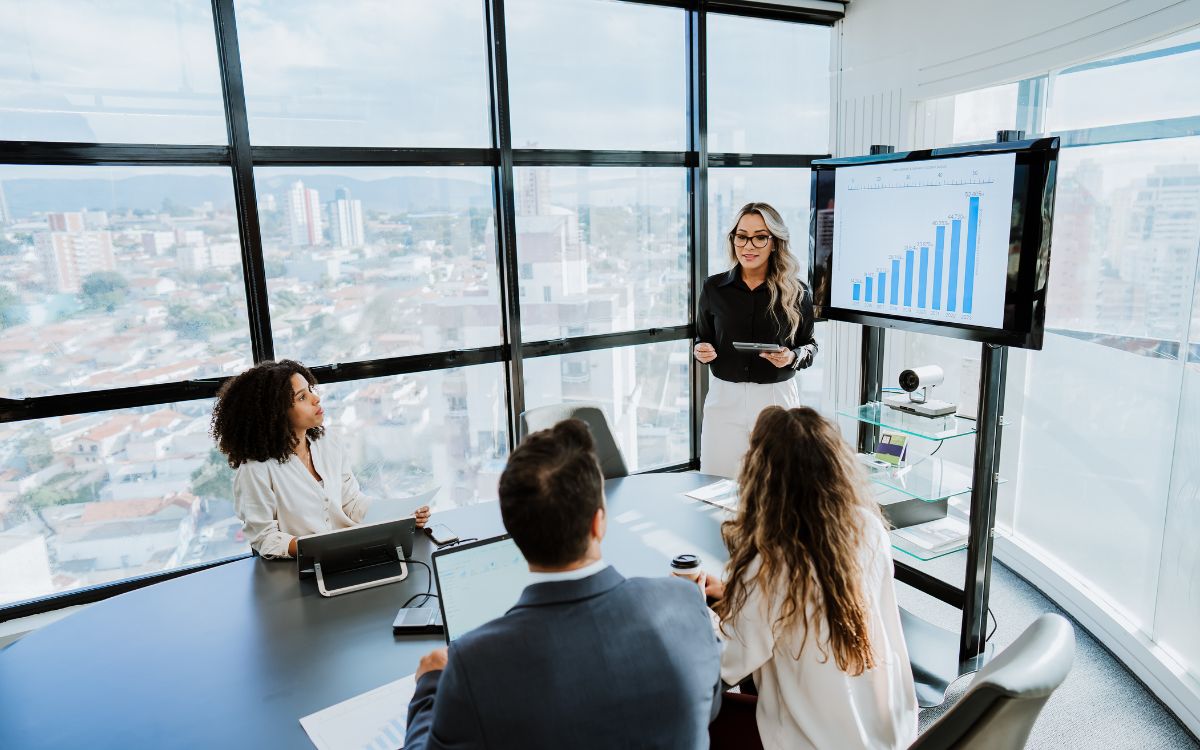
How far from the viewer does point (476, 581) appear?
1.68 metres

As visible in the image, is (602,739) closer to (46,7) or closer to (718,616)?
(718,616)

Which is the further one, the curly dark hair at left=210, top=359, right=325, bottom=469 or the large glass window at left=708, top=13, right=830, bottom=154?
the large glass window at left=708, top=13, right=830, bottom=154

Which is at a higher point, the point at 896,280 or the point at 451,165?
the point at 451,165

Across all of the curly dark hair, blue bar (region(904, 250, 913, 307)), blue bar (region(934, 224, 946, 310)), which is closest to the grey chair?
blue bar (region(934, 224, 946, 310))

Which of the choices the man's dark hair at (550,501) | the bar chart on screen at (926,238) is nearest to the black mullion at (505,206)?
the bar chart on screen at (926,238)

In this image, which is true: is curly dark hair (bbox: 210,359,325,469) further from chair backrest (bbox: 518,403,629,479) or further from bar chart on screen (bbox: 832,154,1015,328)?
bar chart on screen (bbox: 832,154,1015,328)

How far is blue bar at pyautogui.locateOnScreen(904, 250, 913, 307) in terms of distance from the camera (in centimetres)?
299

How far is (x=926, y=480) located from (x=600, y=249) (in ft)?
7.37

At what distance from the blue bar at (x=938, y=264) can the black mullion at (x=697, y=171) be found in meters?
1.85

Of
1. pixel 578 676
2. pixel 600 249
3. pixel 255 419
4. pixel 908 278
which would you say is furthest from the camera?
pixel 600 249

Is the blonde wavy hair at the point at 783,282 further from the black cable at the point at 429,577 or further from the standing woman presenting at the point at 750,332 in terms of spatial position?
the black cable at the point at 429,577

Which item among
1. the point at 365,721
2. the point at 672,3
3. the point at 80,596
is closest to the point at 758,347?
the point at 672,3

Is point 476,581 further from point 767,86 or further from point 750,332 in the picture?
point 767,86

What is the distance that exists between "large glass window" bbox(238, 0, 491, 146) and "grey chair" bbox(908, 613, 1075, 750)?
11.0ft
